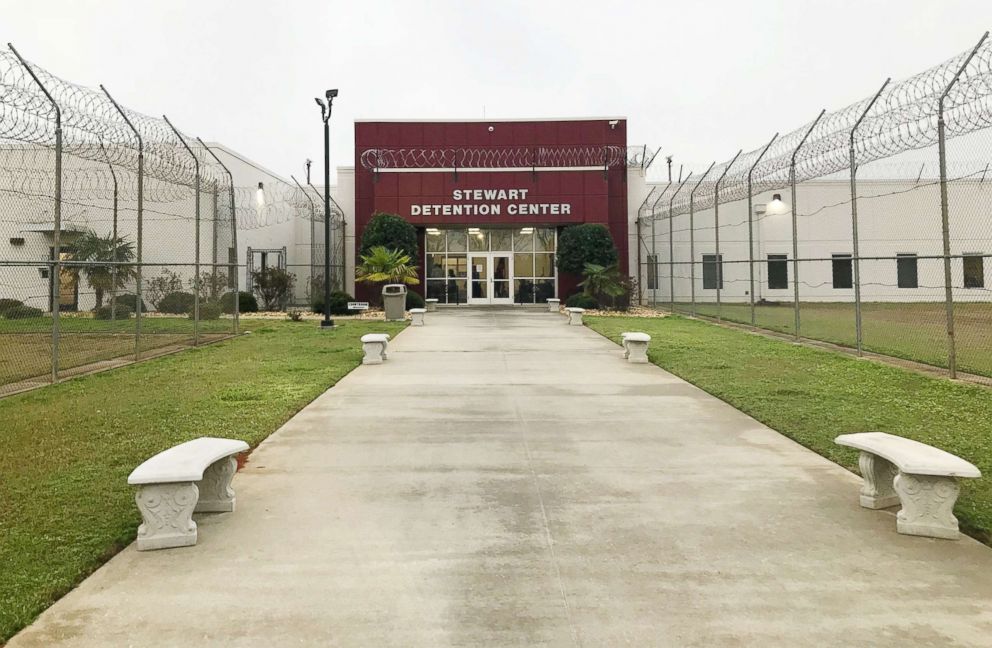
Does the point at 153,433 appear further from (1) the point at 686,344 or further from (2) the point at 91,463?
(1) the point at 686,344

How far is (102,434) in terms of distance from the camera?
22.9ft

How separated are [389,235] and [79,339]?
13.3 metres

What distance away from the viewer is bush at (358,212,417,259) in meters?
28.1

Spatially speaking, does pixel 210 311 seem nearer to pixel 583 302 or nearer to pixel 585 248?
pixel 583 302

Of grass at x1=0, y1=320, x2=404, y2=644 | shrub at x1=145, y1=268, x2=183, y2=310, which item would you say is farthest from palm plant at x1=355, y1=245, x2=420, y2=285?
grass at x1=0, y1=320, x2=404, y2=644

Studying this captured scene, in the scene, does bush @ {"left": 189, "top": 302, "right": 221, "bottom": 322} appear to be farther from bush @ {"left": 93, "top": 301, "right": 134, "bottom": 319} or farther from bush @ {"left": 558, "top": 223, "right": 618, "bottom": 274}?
bush @ {"left": 558, "top": 223, "right": 618, "bottom": 274}

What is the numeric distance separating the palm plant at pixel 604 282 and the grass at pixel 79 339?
13.2m

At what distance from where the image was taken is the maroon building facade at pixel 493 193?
100 feet

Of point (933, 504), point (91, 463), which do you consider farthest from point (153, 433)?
point (933, 504)

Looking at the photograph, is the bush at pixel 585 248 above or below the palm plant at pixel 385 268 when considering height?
above

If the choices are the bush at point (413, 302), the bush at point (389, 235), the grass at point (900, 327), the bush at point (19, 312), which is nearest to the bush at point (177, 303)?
the bush at point (19, 312)

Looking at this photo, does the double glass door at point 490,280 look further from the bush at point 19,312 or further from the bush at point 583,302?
the bush at point 19,312

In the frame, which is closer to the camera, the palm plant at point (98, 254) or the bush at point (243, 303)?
the palm plant at point (98, 254)

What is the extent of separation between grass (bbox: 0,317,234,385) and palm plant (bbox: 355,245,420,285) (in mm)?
5471
